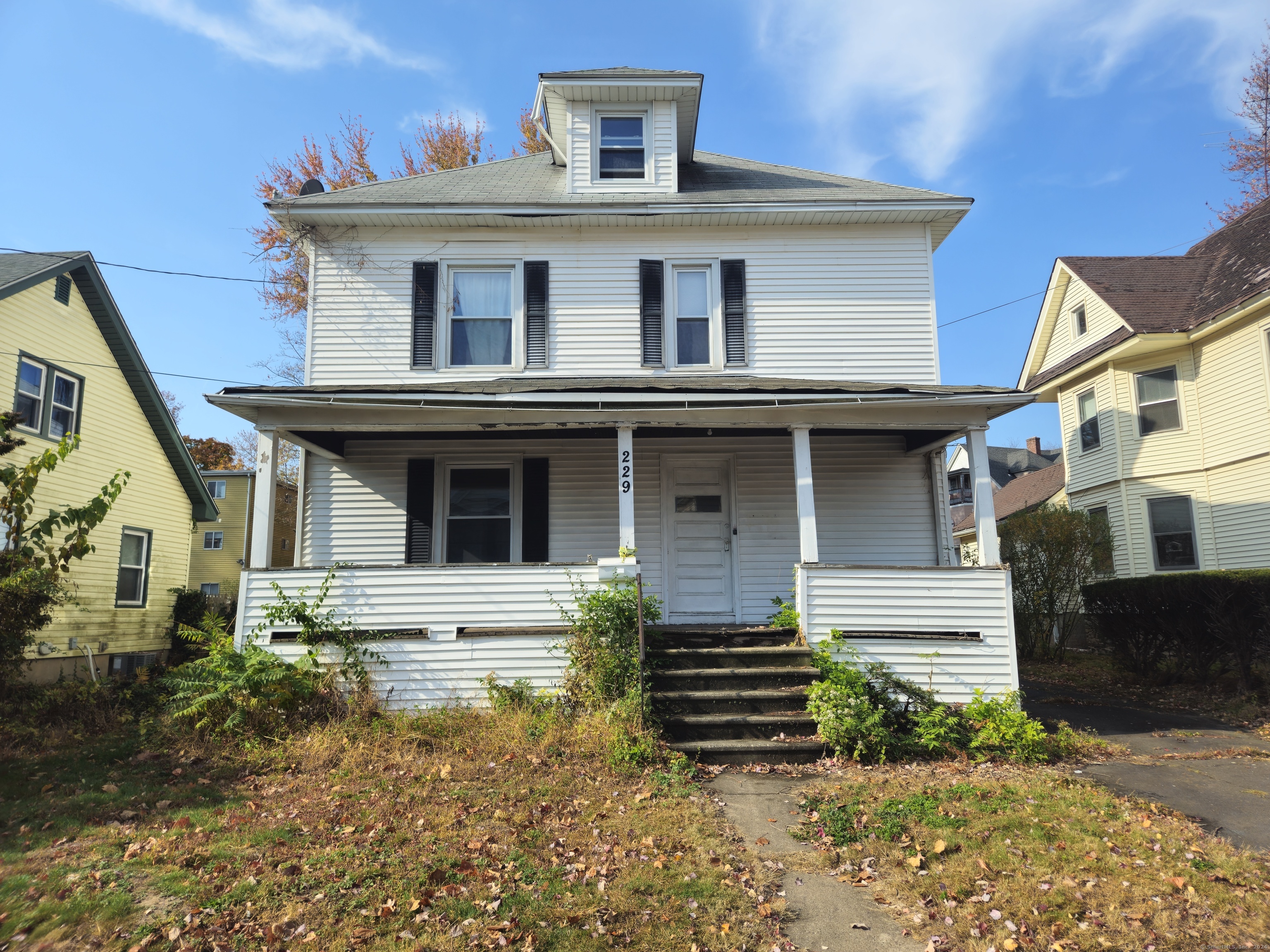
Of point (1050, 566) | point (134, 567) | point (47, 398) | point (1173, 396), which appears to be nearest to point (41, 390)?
point (47, 398)

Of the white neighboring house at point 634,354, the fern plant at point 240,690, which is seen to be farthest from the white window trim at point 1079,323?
the fern plant at point 240,690

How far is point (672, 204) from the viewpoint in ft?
35.0

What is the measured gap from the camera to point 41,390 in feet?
41.1

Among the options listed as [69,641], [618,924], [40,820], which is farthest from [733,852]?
[69,641]

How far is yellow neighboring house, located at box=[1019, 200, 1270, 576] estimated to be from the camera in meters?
13.3

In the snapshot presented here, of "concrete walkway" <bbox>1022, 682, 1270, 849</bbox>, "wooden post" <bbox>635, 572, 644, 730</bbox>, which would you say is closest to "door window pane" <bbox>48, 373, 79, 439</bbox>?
"wooden post" <bbox>635, 572, 644, 730</bbox>

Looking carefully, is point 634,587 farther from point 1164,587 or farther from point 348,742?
point 1164,587

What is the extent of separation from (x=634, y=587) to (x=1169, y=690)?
829 centimetres

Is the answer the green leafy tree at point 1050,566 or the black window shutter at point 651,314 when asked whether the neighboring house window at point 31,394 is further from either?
the green leafy tree at point 1050,566

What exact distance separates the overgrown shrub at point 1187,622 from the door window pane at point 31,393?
1717 cm

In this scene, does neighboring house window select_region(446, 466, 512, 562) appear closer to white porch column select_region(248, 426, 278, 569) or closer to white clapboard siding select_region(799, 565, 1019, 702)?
white porch column select_region(248, 426, 278, 569)

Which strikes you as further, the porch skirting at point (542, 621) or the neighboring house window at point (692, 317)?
the neighboring house window at point (692, 317)

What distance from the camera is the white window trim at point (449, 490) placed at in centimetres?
1027

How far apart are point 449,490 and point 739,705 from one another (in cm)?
502
